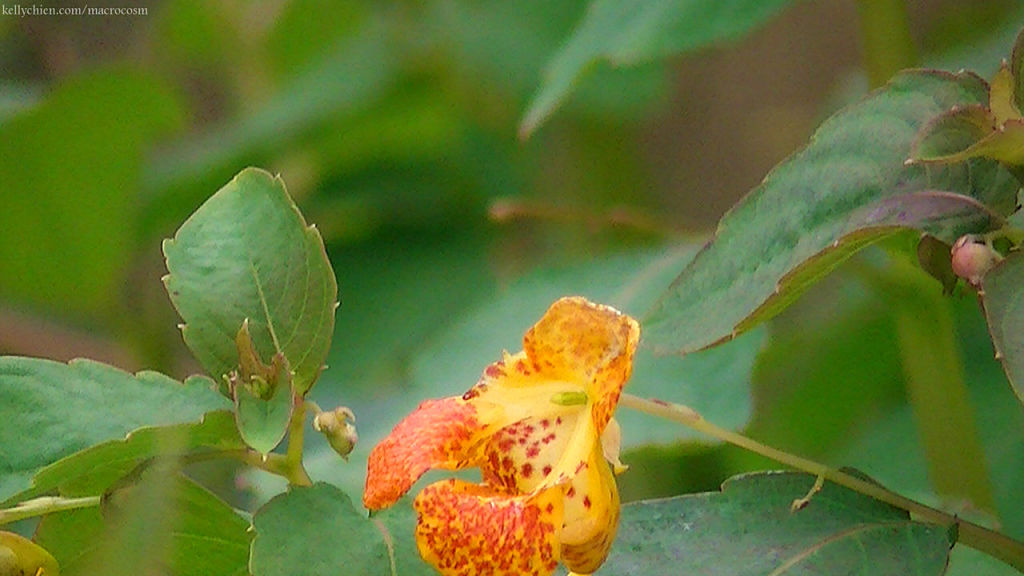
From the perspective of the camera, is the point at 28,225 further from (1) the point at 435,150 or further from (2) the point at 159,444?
(2) the point at 159,444

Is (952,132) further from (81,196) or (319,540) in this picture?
(81,196)

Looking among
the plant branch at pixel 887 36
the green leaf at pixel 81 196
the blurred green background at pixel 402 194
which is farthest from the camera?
the green leaf at pixel 81 196

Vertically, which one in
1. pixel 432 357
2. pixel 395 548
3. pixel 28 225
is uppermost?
pixel 395 548

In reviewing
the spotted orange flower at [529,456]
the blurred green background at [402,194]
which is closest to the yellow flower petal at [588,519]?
the spotted orange flower at [529,456]

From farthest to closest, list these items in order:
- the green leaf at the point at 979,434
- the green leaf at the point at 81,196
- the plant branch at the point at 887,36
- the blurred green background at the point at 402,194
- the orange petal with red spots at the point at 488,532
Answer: the green leaf at the point at 81,196, the blurred green background at the point at 402,194, the green leaf at the point at 979,434, the plant branch at the point at 887,36, the orange petal with red spots at the point at 488,532

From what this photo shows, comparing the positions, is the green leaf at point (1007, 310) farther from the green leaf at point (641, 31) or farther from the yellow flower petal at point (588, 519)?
the green leaf at point (641, 31)

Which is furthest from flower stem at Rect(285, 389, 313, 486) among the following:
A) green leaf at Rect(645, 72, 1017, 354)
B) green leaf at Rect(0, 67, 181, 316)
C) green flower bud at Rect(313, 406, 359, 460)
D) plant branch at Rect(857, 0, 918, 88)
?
green leaf at Rect(0, 67, 181, 316)

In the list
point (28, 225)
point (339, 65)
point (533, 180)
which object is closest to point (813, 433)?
point (533, 180)
